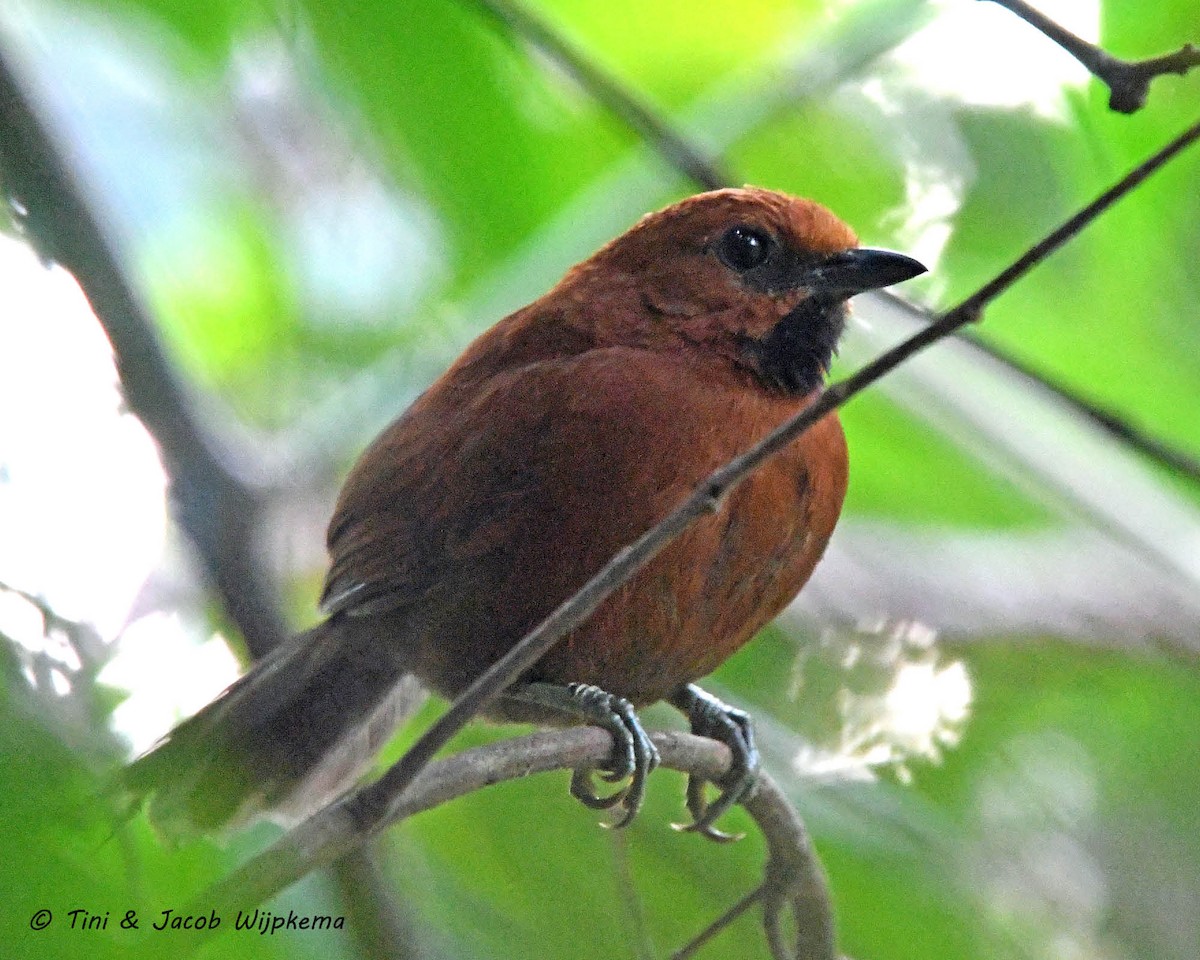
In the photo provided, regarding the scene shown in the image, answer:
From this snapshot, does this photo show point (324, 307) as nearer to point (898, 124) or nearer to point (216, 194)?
point (216, 194)

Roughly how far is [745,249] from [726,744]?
877mm

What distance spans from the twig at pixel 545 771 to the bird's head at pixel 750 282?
0.68 m

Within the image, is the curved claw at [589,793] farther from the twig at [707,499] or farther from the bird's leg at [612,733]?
the twig at [707,499]

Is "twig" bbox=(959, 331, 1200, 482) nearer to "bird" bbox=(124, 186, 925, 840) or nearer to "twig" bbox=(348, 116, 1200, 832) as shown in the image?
"bird" bbox=(124, 186, 925, 840)

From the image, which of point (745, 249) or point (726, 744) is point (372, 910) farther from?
point (745, 249)

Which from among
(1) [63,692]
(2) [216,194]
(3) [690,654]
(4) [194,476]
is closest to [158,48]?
(2) [216,194]

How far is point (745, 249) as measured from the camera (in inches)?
109

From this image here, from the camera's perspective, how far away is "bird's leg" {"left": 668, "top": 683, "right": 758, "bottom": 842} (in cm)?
244

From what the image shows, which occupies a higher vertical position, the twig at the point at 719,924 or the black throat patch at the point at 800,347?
the black throat patch at the point at 800,347

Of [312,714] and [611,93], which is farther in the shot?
[312,714]

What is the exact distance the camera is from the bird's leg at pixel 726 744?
2436mm

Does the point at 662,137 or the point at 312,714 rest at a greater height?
the point at 662,137

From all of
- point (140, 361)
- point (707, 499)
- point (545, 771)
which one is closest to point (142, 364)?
point (140, 361)

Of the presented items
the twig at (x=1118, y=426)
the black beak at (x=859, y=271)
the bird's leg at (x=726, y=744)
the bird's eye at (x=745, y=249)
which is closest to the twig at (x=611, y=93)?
the bird's eye at (x=745, y=249)
